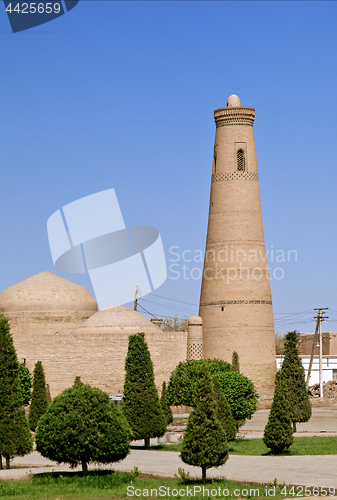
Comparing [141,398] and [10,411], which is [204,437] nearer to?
[10,411]

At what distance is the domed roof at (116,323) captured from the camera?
3944 cm

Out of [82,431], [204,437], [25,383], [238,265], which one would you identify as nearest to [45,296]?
[25,383]

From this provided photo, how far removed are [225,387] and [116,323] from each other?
463 inches

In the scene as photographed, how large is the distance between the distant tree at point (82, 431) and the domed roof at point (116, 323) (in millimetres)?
22667

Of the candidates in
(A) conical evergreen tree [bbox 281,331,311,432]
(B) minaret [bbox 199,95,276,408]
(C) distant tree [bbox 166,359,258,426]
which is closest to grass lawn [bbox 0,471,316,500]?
(C) distant tree [bbox 166,359,258,426]

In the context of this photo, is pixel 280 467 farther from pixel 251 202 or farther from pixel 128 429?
pixel 251 202

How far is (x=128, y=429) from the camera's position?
54.4ft

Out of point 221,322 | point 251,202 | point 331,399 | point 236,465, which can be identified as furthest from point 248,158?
point 236,465

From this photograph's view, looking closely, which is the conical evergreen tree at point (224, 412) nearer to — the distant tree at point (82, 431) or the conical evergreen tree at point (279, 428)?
the conical evergreen tree at point (279, 428)

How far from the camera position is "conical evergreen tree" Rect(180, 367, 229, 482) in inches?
622

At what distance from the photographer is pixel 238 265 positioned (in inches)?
1534

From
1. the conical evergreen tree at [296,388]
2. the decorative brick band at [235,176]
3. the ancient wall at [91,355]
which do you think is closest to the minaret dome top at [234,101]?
the decorative brick band at [235,176]

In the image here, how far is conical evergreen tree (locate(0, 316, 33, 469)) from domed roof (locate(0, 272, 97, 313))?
22.3 m

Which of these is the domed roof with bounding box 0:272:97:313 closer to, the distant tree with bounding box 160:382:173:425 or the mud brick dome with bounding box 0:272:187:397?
the mud brick dome with bounding box 0:272:187:397
